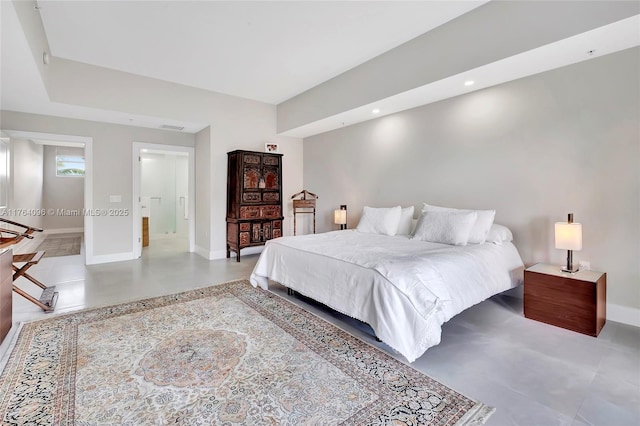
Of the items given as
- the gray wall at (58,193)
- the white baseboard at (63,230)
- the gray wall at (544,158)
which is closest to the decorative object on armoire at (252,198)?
the gray wall at (544,158)

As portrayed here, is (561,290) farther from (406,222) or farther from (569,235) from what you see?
(406,222)

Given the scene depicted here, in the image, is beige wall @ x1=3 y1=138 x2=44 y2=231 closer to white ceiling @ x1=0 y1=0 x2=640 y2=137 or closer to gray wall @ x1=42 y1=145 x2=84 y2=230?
gray wall @ x1=42 y1=145 x2=84 y2=230

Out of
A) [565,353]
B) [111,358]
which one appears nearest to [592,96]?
[565,353]

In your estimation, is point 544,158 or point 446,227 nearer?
point 544,158

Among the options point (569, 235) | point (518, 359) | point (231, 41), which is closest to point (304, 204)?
point (231, 41)

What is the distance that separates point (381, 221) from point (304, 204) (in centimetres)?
220

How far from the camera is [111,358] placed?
7.16ft

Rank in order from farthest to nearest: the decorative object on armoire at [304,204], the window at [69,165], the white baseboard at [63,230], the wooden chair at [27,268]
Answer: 1. the window at [69,165]
2. the white baseboard at [63,230]
3. the decorative object on armoire at [304,204]
4. the wooden chair at [27,268]

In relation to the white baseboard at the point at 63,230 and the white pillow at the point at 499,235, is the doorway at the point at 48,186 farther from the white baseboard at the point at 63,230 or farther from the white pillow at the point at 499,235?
the white pillow at the point at 499,235

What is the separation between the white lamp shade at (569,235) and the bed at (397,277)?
1.72ft

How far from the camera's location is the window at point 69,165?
8880 mm

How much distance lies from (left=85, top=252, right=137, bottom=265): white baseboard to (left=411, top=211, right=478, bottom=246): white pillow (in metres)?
5.04

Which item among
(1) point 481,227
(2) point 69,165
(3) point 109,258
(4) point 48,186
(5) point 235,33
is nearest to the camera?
(1) point 481,227

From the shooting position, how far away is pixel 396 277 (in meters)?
2.23
